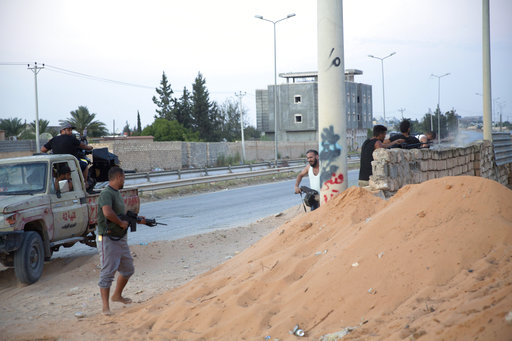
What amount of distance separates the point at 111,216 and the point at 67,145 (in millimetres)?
4407

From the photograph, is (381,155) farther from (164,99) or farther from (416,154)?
(164,99)

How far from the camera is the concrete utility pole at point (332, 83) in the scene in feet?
26.7

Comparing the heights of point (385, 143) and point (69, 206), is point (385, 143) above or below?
above

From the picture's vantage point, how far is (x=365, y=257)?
17.3 feet

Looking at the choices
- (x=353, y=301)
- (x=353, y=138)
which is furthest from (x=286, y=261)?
(x=353, y=138)

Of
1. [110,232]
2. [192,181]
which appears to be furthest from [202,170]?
[110,232]

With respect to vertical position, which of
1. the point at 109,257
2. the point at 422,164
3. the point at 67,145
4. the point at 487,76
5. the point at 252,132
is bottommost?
the point at 109,257

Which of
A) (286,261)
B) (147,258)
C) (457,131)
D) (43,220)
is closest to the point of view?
(286,261)

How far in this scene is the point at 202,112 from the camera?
8544 cm

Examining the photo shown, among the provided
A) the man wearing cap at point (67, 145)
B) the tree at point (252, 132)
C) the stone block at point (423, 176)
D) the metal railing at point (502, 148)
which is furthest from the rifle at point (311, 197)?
the tree at point (252, 132)

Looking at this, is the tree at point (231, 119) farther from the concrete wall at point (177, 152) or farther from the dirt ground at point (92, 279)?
the dirt ground at point (92, 279)

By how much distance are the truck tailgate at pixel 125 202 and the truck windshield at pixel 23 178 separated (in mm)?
1015

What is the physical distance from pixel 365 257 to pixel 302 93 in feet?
262

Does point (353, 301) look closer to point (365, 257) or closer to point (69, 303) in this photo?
Result: point (365, 257)
